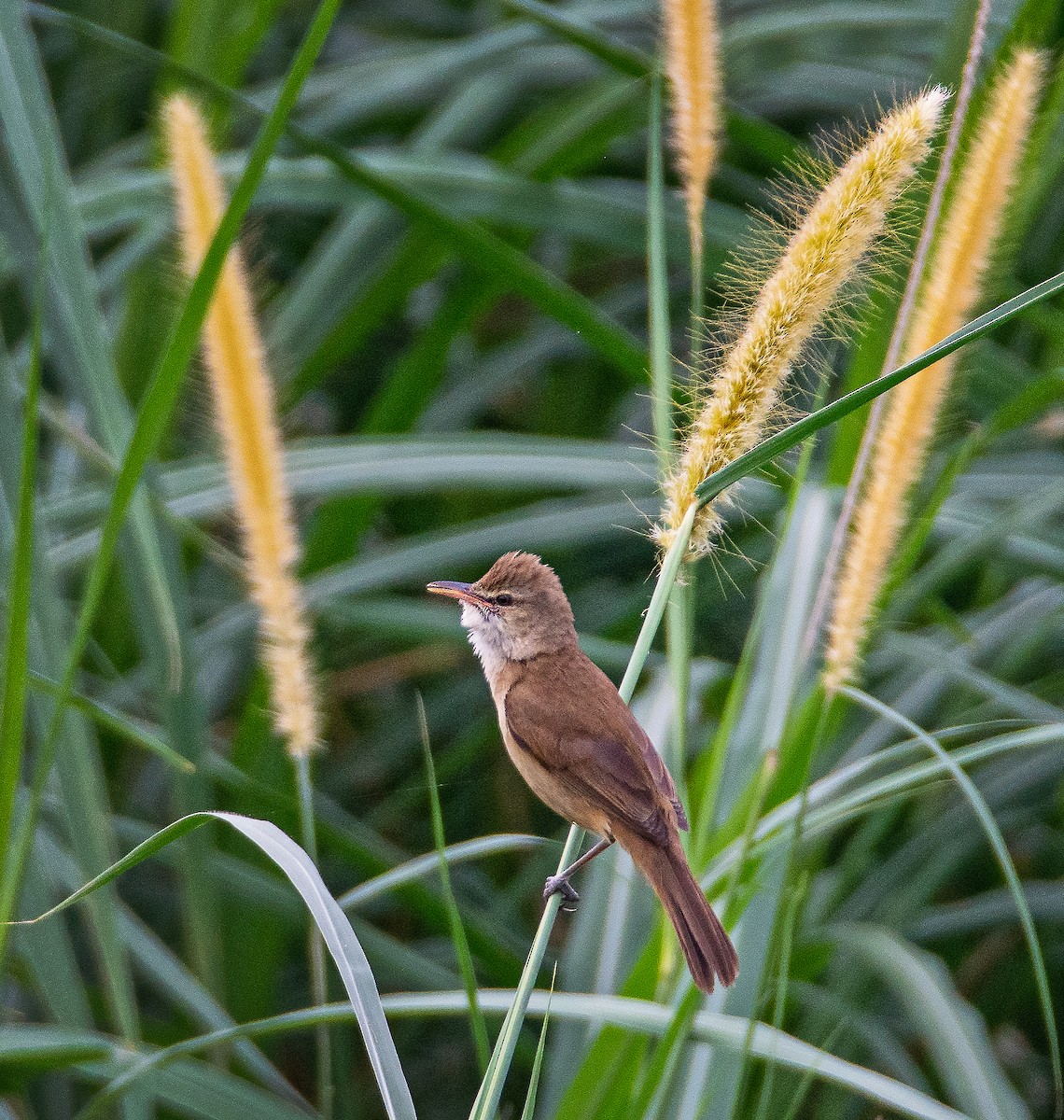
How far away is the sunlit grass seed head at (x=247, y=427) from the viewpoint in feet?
3.86

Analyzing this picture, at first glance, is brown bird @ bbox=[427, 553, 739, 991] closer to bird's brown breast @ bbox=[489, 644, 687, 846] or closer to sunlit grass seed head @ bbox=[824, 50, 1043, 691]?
bird's brown breast @ bbox=[489, 644, 687, 846]

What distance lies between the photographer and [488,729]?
249 cm

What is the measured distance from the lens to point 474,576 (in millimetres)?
2709

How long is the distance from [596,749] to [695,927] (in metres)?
0.30

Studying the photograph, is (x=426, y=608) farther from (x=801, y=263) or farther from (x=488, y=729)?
(x=801, y=263)

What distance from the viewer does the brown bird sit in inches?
43.3

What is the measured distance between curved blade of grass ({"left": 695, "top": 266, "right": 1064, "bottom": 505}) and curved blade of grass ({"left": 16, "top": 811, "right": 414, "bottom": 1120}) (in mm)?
418

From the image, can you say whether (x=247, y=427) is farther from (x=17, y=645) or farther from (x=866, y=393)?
(x=866, y=393)

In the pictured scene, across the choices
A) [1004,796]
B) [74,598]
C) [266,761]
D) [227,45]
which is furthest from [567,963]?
[227,45]

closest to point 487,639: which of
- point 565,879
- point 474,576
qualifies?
Answer: point 565,879

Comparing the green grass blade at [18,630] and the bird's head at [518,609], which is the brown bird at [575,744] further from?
the green grass blade at [18,630]

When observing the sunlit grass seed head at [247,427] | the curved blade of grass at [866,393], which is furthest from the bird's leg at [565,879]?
the curved blade of grass at [866,393]

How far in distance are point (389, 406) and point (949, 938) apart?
4.93ft

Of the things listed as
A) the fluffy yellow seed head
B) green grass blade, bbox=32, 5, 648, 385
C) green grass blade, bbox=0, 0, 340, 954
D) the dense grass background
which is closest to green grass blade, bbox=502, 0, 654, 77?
the dense grass background
